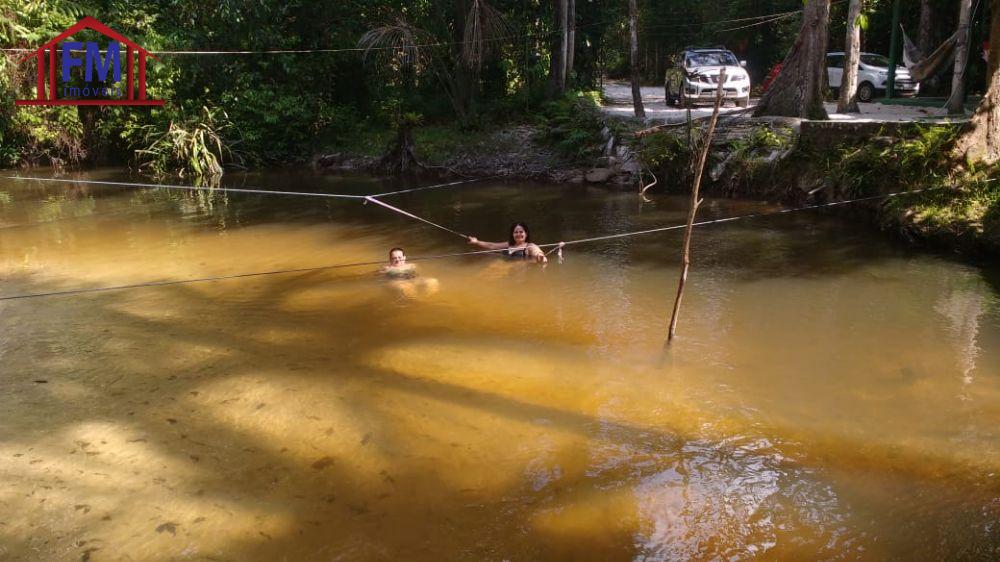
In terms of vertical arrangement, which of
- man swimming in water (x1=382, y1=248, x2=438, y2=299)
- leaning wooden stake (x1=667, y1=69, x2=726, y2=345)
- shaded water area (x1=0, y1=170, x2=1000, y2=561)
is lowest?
shaded water area (x1=0, y1=170, x2=1000, y2=561)

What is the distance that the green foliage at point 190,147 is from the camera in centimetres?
1869

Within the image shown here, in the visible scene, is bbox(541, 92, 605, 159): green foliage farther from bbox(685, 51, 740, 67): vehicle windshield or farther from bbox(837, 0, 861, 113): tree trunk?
bbox(837, 0, 861, 113): tree trunk

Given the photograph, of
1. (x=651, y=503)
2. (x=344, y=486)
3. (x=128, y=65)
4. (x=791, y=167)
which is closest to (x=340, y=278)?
(x=344, y=486)

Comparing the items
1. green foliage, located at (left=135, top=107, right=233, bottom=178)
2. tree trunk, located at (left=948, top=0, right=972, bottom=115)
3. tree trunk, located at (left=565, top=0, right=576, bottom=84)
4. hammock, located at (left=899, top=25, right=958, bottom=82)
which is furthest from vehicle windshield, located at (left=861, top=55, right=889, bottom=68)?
green foliage, located at (left=135, top=107, right=233, bottom=178)

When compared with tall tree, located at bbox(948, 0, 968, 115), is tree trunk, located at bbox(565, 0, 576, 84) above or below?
above

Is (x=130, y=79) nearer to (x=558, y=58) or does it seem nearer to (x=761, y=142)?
(x=558, y=58)

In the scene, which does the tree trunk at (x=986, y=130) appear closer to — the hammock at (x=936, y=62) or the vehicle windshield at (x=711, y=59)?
the hammock at (x=936, y=62)

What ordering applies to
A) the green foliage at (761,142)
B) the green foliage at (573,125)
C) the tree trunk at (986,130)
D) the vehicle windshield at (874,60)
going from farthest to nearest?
the vehicle windshield at (874,60) → the green foliage at (573,125) → the green foliage at (761,142) → the tree trunk at (986,130)

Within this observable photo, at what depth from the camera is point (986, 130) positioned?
10297 mm

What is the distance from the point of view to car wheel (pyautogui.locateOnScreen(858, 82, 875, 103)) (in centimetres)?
2016

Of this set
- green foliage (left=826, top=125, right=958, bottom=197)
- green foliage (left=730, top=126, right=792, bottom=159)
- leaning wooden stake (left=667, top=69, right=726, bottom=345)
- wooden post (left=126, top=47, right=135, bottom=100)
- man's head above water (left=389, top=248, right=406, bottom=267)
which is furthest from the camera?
wooden post (left=126, top=47, right=135, bottom=100)

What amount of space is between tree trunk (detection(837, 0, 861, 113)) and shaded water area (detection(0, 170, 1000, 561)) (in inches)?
256

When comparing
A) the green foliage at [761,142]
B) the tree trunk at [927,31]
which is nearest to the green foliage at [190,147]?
the green foliage at [761,142]

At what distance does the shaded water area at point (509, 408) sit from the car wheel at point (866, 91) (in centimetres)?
1154
